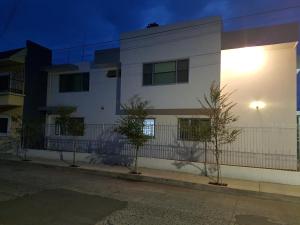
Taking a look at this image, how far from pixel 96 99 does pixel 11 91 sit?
6.06 metres

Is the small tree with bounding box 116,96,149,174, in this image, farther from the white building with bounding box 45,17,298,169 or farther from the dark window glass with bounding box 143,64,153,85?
the dark window glass with bounding box 143,64,153,85

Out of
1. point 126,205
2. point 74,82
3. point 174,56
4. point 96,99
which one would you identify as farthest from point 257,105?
point 74,82

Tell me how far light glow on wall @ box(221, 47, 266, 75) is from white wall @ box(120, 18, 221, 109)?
75 centimetres

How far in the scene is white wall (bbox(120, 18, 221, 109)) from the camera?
550 inches

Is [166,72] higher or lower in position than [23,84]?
higher

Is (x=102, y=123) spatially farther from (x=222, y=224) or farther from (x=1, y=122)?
(x=222, y=224)

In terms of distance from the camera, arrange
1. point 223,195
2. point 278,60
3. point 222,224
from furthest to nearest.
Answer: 1. point 278,60
2. point 223,195
3. point 222,224

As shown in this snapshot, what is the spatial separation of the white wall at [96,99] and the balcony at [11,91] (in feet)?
10.1

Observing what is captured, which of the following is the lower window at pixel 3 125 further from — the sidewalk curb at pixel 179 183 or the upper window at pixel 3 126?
the sidewalk curb at pixel 179 183

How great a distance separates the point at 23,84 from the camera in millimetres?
19734

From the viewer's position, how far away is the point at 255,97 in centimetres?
1378

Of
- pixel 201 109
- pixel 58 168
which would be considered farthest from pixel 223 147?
A: pixel 58 168

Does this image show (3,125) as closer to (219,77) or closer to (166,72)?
(166,72)

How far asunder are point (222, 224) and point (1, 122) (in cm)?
1939
